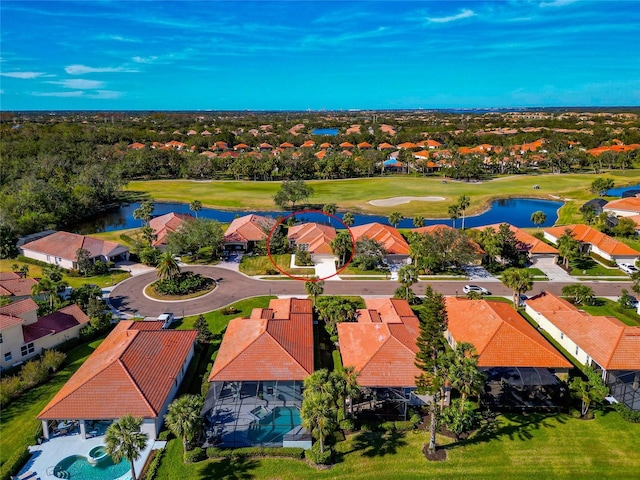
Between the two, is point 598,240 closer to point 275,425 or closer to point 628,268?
point 628,268

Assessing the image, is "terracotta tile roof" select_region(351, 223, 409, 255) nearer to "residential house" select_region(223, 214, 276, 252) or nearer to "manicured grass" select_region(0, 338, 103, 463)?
"residential house" select_region(223, 214, 276, 252)

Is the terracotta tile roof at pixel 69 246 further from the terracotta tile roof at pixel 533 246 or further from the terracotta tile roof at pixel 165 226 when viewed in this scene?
the terracotta tile roof at pixel 533 246

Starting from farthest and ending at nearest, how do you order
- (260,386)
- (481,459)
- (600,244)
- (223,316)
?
(600,244)
(223,316)
(260,386)
(481,459)

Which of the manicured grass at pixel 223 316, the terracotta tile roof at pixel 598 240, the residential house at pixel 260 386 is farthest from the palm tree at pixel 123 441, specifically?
the terracotta tile roof at pixel 598 240

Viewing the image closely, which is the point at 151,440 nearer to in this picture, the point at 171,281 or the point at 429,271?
the point at 171,281

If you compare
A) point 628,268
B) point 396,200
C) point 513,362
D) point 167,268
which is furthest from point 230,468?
point 396,200

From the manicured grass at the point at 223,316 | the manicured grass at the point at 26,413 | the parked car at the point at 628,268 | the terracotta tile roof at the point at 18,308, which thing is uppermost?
the terracotta tile roof at the point at 18,308

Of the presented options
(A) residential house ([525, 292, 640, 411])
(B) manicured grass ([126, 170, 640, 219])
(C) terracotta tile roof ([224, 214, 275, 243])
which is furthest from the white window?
(B) manicured grass ([126, 170, 640, 219])
